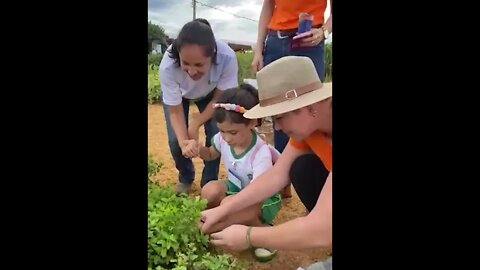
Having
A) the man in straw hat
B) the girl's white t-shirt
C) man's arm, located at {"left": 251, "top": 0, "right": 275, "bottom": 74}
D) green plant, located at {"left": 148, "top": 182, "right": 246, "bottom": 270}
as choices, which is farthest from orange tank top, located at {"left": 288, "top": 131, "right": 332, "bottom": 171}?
green plant, located at {"left": 148, "top": 182, "right": 246, "bottom": 270}

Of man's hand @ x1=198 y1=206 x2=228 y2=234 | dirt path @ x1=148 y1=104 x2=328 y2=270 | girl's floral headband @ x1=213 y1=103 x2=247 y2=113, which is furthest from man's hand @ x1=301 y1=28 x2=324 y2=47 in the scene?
man's hand @ x1=198 y1=206 x2=228 y2=234

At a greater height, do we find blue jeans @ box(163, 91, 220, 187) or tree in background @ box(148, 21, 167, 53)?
tree in background @ box(148, 21, 167, 53)

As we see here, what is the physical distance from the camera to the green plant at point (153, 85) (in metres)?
1.69

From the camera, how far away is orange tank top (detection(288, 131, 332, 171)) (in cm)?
163

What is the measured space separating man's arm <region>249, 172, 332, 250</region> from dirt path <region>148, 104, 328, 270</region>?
3 cm

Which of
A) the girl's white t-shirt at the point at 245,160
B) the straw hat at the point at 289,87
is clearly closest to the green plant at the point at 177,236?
the girl's white t-shirt at the point at 245,160

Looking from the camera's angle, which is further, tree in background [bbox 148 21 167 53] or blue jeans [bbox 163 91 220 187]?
blue jeans [bbox 163 91 220 187]

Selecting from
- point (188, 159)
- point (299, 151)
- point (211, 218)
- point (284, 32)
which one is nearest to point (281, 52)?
point (284, 32)

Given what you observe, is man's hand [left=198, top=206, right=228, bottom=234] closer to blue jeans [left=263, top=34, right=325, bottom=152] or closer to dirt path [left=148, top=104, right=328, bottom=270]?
dirt path [left=148, top=104, right=328, bottom=270]

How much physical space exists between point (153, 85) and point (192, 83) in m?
0.13

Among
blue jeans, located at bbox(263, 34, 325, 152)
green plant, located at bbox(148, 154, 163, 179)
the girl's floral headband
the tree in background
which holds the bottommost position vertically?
green plant, located at bbox(148, 154, 163, 179)

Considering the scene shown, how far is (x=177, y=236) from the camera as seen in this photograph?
1.73 metres
